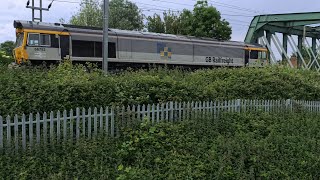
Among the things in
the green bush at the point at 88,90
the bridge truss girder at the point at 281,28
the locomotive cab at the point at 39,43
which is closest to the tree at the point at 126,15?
the bridge truss girder at the point at 281,28

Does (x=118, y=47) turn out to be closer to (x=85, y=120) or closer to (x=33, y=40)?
(x=33, y=40)

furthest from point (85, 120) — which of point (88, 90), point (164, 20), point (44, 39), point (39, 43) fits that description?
point (164, 20)

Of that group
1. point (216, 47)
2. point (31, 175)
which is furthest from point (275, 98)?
point (216, 47)

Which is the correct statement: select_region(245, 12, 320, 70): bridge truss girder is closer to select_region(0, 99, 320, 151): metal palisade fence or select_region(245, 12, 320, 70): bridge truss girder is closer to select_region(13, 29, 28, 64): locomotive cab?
select_region(13, 29, 28, 64): locomotive cab

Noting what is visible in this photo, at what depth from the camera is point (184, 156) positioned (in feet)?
19.2

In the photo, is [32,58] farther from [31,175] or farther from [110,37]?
[31,175]

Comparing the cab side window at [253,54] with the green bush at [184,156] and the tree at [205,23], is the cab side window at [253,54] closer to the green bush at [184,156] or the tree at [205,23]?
the tree at [205,23]

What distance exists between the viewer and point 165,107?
22.6ft

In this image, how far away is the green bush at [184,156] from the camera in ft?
16.6

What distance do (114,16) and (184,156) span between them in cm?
4429

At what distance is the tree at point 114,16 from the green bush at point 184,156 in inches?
1487

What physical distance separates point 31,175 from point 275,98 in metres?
7.42

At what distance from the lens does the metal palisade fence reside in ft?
16.9

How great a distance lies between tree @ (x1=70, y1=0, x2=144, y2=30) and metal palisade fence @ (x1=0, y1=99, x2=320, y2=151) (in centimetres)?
3736
